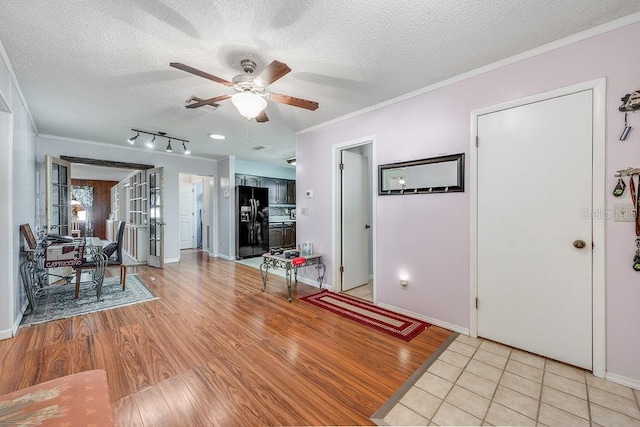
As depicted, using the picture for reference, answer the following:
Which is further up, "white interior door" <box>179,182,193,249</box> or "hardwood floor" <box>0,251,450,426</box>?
"white interior door" <box>179,182,193,249</box>

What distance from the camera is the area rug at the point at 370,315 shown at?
2.64 m

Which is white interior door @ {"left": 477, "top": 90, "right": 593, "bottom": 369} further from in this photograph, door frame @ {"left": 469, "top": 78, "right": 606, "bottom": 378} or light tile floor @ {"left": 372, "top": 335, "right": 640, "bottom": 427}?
light tile floor @ {"left": 372, "top": 335, "right": 640, "bottom": 427}

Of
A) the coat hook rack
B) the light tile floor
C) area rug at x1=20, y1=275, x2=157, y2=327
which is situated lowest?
the light tile floor

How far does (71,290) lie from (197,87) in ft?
12.1

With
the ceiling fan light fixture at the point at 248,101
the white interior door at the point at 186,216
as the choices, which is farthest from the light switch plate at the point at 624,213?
the white interior door at the point at 186,216

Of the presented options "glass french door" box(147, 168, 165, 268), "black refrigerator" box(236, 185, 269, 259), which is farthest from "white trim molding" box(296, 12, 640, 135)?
"glass french door" box(147, 168, 165, 268)

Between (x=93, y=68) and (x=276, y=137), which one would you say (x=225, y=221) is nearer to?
(x=276, y=137)

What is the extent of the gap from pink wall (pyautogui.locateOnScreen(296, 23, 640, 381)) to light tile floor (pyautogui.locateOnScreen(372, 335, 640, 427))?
310mm

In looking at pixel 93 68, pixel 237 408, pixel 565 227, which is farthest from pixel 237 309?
pixel 565 227

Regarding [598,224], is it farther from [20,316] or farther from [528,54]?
[20,316]

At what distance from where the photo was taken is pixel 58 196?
4.41 meters

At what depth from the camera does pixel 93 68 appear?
2.42 meters

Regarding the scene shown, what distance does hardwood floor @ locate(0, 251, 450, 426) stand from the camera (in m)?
1.62

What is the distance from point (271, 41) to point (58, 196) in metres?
4.82
